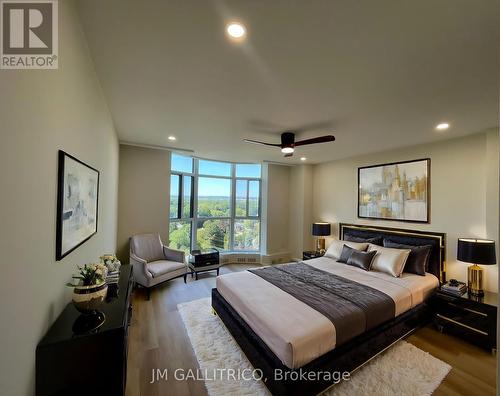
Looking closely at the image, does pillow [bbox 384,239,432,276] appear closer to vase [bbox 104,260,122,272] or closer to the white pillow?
the white pillow

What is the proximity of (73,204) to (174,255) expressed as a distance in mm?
3143

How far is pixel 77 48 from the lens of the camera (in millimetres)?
1414

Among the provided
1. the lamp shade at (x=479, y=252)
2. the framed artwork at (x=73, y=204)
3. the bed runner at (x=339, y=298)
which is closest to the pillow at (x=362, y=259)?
the bed runner at (x=339, y=298)

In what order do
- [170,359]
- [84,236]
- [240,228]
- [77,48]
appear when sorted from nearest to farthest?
[77,48] → [84,236] → [170,359] → [240,228]

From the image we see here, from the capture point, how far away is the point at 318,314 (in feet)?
7.06

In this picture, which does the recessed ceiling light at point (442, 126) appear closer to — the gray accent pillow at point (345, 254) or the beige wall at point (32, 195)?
the gray accent pillow at point (345, 254)

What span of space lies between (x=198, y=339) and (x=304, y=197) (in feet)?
13.4

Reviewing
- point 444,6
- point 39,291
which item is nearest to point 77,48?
point 39,291

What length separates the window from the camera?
529 centimetres

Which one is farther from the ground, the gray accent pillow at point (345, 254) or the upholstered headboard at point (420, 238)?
the upholstered headboard at point (420, 238)

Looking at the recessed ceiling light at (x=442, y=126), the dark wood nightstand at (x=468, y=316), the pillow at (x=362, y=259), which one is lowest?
the dark wood nightstand at (x=468, y=316)

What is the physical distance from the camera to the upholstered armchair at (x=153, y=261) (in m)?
3.71

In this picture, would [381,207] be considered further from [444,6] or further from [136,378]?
[136,378]

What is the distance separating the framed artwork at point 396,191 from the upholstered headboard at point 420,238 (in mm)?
217
